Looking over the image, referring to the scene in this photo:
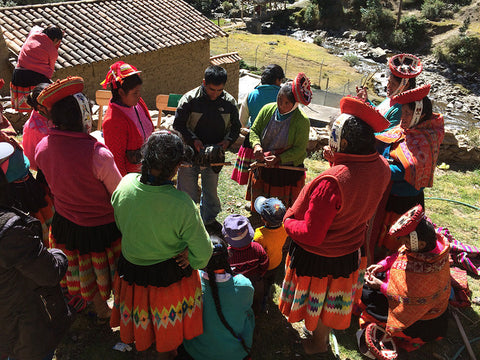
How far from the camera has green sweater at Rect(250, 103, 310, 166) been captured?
4.01 m

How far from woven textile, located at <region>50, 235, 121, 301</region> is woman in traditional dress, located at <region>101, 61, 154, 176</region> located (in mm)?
826

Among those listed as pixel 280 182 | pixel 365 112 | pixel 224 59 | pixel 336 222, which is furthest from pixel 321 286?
pixel 224 59

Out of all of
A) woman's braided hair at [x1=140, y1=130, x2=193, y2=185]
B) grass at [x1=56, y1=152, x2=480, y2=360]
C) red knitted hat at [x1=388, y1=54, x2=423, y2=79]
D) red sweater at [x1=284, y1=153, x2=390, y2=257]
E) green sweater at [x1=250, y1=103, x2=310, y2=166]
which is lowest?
grass at [x1=56, y1=152, x2=480, y2=360]

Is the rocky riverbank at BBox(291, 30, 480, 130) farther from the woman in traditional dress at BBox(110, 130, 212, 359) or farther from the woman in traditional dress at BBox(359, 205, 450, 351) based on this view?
the woman in traditional dress at BBox(110, 130, 212, 359)

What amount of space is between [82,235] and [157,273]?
0.76 meters

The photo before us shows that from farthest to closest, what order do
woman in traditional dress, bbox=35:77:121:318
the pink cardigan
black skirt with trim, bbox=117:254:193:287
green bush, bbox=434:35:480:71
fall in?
1. green bush, bbox=434:35:480:71
2. the pink cardigan
3. woman in traditional dress, bbox=35:77:121:318
4. black skirt with trim, bbox=117:254:193:287

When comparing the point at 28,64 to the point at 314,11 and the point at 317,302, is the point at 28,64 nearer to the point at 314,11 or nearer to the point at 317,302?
the point at 317,302

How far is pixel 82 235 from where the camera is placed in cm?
282

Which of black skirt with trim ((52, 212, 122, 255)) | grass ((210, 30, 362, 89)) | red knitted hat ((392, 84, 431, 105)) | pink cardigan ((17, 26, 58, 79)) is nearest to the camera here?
black skirt with trim ((52, 212, 122, 255))

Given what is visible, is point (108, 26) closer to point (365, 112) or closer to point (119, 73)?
point (119, 73)

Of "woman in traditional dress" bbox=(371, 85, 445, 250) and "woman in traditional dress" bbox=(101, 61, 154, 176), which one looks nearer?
"woman in traditional dress" bbox=(101, 61, 154, 176)

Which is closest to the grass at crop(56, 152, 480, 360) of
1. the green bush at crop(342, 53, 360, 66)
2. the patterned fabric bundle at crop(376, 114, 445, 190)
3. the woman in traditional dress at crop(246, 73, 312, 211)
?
the woman in traditional dress at crop(246, 73, 312, 211)

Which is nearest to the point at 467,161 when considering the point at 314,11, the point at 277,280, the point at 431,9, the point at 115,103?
the point at 277,280

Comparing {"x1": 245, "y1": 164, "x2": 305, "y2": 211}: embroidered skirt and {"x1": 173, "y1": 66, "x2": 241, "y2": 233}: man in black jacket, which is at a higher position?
{"x1": 173, "y1": 66, "x2": 241, "y2": 233}: man in black jacket
